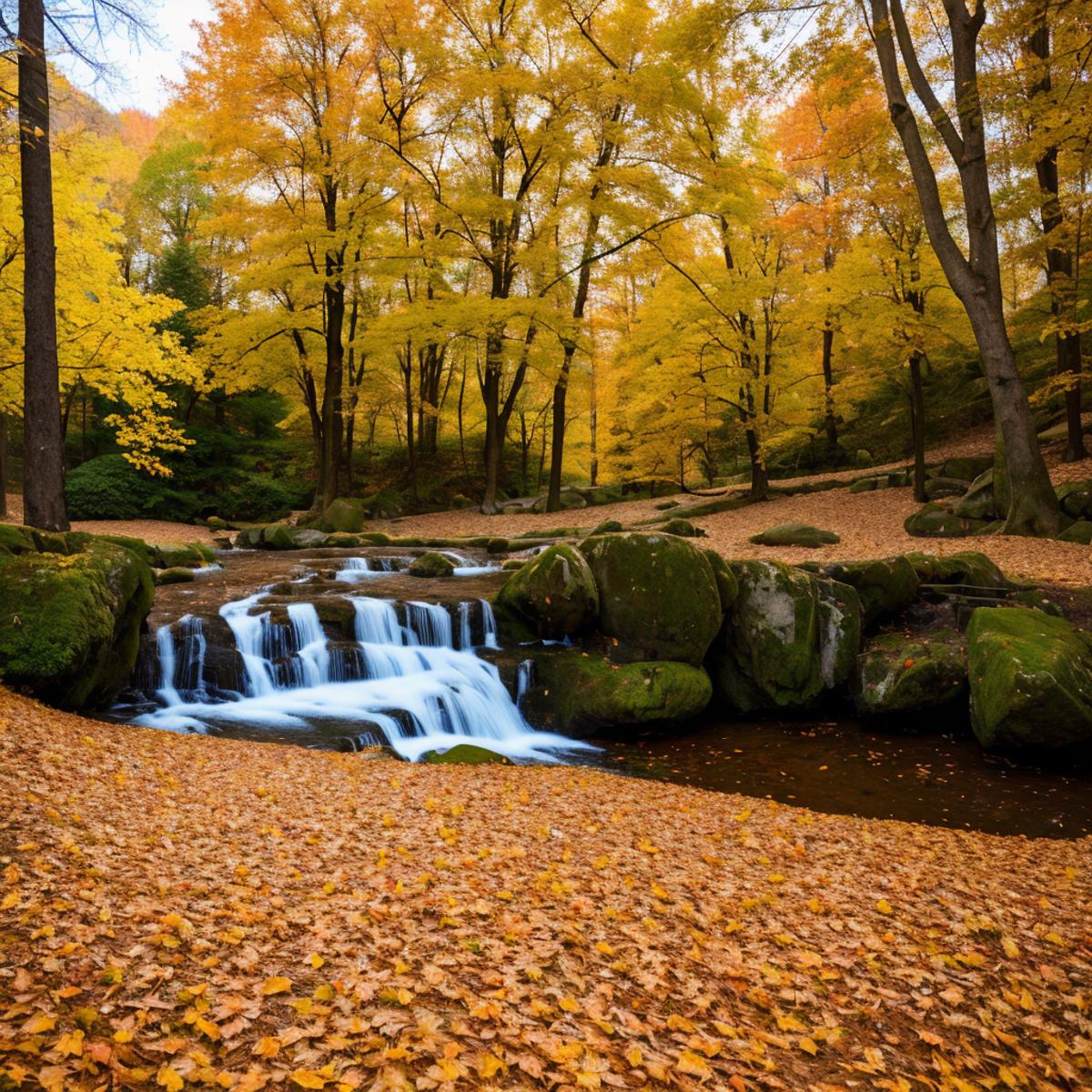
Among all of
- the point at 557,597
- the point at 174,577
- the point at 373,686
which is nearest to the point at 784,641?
the point at 557,597

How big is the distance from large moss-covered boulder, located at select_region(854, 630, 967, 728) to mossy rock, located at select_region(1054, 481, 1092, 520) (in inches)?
191

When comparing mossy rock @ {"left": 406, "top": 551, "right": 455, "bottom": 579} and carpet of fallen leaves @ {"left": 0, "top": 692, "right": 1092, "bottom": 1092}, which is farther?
mossy rock @ {"left": 406, "top": 551, "right": 455, "bottom": 579}

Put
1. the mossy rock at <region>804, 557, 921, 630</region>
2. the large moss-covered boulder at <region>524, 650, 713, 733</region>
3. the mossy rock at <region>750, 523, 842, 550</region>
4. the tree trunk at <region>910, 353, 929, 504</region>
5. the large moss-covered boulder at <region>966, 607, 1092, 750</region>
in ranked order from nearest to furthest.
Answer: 1. the large moss-covered boulder at <region>966, 607, 1092, 750</region>
2. the large moss-covered boulder at <region>524, 650, 713, 733</region>
3. the mossy rock at <region>804, 557, 921, 630</region>
4. the mossy rock at <region>750, 523, 842, 550</region>
5. the tree trunk at <region>910, 353, 929, 504</region>

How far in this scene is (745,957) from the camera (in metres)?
3.47

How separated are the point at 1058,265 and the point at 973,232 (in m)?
4.96

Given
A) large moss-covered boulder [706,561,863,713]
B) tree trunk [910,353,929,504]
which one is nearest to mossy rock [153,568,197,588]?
large moss-covered boulder [706,561,863,713]

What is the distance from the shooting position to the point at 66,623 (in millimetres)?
6531

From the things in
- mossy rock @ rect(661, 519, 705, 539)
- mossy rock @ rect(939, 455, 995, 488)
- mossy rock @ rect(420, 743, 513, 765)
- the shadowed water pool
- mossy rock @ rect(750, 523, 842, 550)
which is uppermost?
mossy rock @ rect(939, 455, 995, 488)

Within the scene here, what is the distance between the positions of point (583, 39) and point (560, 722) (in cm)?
1795

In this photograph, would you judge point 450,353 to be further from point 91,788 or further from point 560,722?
point 91,788

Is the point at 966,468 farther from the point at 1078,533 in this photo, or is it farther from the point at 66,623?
the point at 66,623

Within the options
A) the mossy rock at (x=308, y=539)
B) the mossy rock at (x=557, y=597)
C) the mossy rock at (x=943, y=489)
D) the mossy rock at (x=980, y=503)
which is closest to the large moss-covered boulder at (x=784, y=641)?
the mossy rock at (x=557, y=597)

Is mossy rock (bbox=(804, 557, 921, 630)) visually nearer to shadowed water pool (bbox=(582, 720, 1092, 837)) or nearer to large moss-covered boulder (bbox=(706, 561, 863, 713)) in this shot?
large moss-covered boulder (bbox=(706, 561, 863, 713))

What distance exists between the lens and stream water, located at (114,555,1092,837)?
7.11 m
